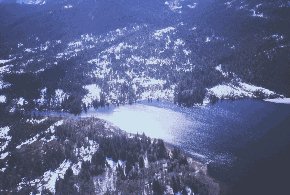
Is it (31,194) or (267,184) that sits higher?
(267,184)

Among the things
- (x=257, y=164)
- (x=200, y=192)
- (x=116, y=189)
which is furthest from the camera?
(x=257, y=164)

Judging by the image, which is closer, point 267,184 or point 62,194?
point 267,184

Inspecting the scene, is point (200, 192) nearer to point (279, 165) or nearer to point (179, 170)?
point (179, 170)

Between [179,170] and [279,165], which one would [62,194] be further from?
[279,165]

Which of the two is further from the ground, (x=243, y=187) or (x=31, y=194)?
(x=243, y=187)

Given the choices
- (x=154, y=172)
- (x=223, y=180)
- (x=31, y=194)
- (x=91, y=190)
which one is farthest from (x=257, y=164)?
(x=31, y=194)

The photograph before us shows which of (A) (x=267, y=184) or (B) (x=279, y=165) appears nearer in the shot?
(A) (x=267, y=184)

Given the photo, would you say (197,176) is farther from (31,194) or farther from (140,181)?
(31,194)

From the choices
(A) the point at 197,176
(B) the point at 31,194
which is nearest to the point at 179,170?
(A) the point at 197,176

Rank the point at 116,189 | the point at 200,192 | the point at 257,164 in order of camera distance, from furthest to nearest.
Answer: the point at 257,164 → the point at 116,189 → the point at 200,192
